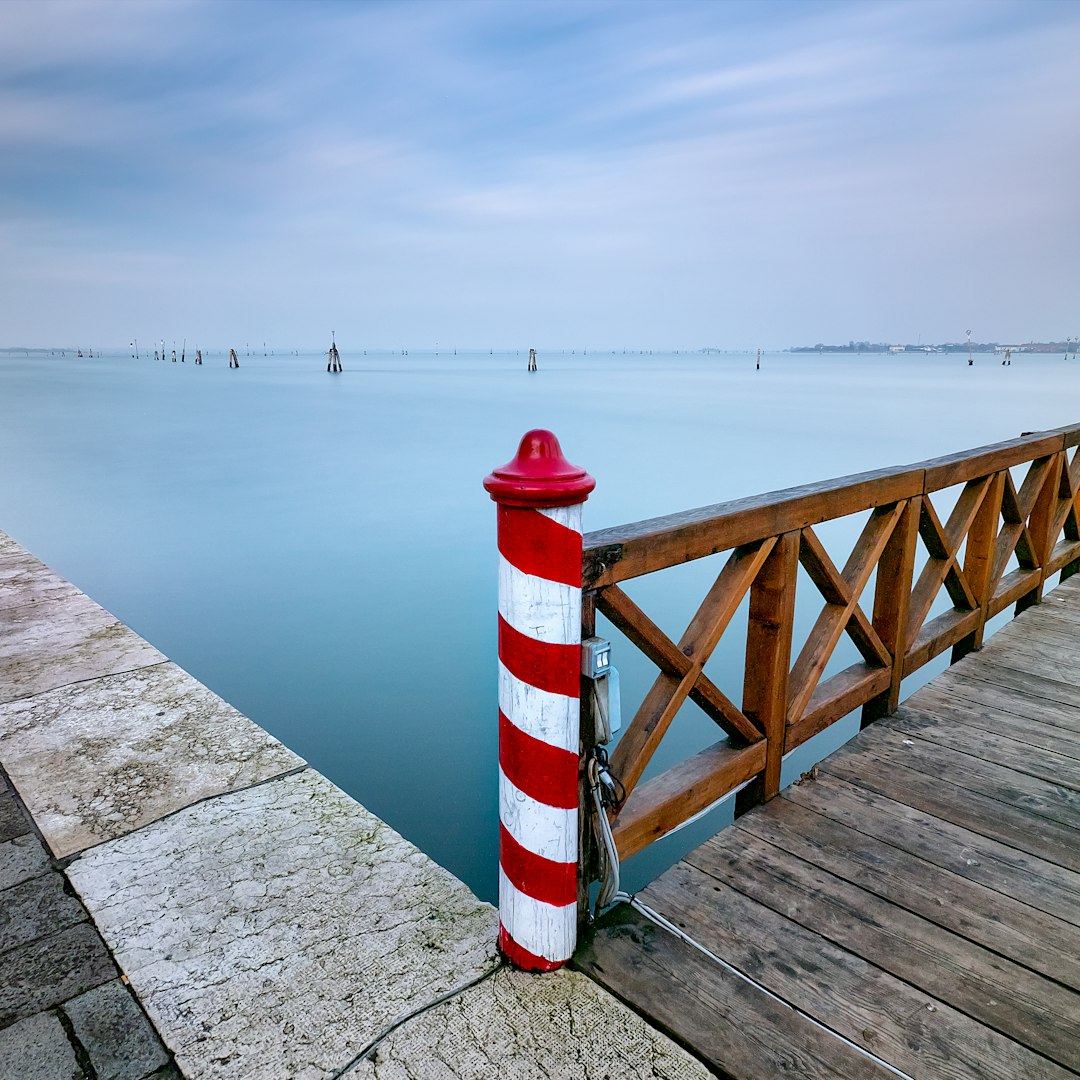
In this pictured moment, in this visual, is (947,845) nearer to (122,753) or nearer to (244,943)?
(244,943)

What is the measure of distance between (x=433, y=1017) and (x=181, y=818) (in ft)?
4.06

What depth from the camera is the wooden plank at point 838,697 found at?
2744 mm

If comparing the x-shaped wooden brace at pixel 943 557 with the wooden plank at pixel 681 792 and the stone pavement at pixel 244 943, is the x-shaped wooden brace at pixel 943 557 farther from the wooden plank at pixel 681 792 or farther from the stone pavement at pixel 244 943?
the stone pavement at pixel 244 943

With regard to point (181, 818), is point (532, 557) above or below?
above

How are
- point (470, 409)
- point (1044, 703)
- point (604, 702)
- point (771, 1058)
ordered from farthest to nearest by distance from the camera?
point (470, 409)
point (1044, 703)
point (604, 702)
point (771, 1058)

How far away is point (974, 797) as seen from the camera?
269cm

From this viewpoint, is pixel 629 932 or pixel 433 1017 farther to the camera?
pixel 629 932

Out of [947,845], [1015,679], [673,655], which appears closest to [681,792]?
[673,655]

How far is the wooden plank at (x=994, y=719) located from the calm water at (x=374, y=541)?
58.8 inches

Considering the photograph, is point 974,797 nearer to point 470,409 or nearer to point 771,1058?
point 771,1058

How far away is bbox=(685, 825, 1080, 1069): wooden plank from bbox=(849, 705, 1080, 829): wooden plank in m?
0.85

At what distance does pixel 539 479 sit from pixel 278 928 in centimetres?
138

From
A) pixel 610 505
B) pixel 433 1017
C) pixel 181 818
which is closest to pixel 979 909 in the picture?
pixel 433 1017

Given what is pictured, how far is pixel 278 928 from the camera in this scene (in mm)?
2025
